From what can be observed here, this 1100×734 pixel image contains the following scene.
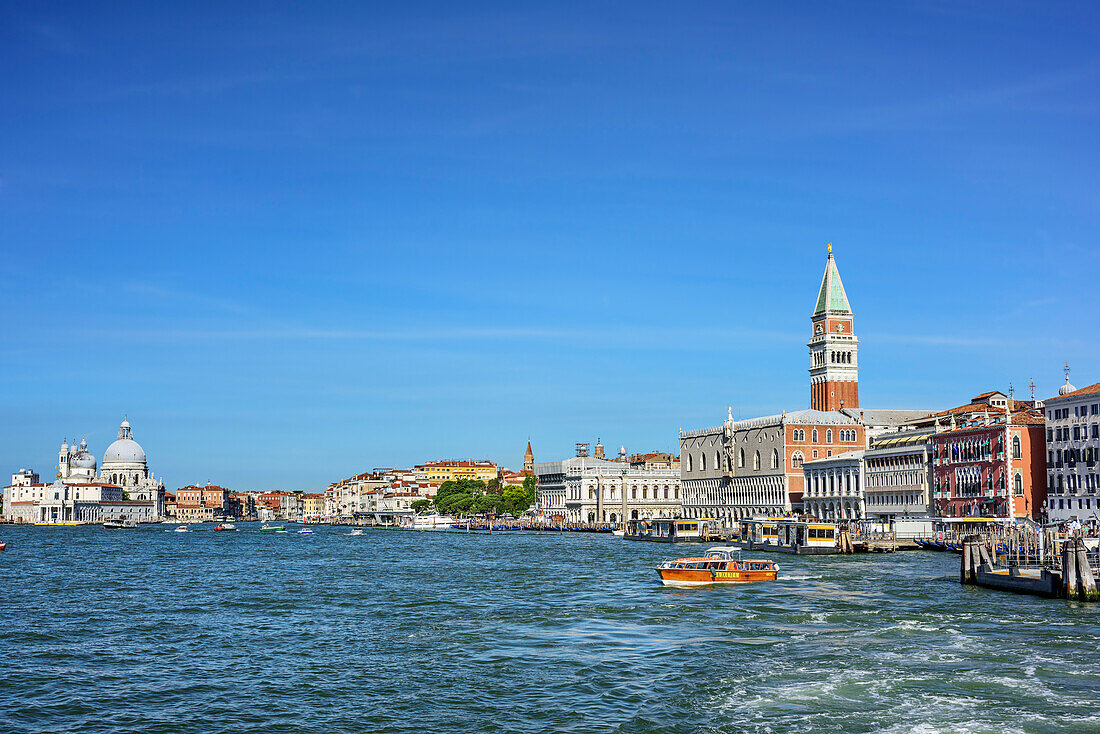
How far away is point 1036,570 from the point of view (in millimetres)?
42656

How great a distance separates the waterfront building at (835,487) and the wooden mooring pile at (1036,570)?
161 feet

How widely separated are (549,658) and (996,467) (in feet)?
200

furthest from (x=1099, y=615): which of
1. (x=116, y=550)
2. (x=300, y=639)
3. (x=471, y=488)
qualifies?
(x=471, y=488)

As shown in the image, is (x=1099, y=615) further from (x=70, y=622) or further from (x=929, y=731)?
(x=70, y=622)

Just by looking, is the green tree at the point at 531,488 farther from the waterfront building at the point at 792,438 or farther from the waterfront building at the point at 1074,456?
the waterfront building at the point at 1074,456

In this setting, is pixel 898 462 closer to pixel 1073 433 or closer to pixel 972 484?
pixel 972 484

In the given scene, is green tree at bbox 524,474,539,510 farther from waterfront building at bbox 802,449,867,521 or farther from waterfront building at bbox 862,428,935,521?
waterfront building at bbox 862,428,935,521

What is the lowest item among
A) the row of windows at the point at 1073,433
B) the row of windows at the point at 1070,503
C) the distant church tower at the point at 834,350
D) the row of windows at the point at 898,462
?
the row of windows at the point at 1070,503

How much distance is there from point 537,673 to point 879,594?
20136 millimetres

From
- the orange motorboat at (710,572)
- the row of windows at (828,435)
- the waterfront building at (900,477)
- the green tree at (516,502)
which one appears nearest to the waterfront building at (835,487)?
the waterfront building at (900,477)

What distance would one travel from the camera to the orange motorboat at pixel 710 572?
155 ft

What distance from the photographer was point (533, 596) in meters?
43.5

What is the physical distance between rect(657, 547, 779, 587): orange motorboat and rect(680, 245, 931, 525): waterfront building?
61534mm

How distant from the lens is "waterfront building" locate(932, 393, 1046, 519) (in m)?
79.2
